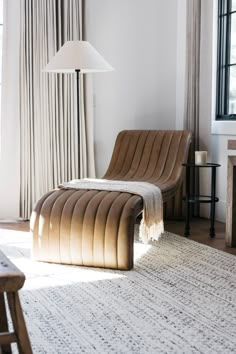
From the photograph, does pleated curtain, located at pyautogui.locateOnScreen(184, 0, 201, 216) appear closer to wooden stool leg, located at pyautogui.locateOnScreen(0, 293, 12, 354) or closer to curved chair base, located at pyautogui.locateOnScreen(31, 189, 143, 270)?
curved chair base, located at pyautogui.locateOnScreen(31, 189, 143, 270)

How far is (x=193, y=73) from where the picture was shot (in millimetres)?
5121

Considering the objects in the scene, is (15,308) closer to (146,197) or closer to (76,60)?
(146,197)

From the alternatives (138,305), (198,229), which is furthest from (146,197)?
(198,229)

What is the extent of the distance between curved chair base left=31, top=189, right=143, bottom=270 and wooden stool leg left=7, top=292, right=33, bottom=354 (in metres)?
1.53

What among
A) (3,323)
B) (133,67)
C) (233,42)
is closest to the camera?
(3,323)

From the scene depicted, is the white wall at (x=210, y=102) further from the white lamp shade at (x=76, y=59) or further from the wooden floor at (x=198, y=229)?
the white lamp shade at (x=76, y=59)

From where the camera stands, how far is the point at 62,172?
527 centimetres

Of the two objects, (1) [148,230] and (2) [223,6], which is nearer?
(1) [148,230]

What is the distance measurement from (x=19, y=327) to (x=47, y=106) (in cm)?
351

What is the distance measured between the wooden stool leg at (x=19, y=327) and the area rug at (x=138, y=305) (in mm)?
423

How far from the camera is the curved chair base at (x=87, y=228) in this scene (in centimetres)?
337

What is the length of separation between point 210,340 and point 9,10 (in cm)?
359

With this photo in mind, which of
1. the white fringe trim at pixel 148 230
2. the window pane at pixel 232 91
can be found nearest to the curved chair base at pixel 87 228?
the white fringe trim at pixel 148 230

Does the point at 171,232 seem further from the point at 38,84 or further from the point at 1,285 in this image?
the point at 1,285
